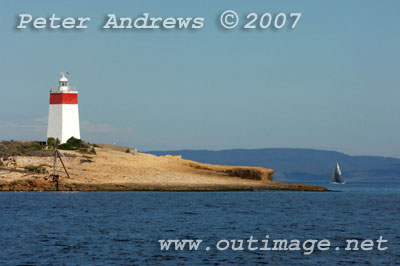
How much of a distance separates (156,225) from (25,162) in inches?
Answer: 1878

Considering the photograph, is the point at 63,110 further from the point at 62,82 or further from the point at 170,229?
the point at 170,229

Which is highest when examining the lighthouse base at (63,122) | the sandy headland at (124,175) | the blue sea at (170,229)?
the lighthouse base at (63,122)

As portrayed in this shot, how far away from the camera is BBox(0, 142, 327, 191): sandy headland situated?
286 feet

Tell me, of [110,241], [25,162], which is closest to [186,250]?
[110,241]

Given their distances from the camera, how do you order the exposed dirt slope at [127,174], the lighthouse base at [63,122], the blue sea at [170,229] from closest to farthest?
the blue sea at [170,229] < the exposed dirt slope at [127,174] < the lighthouse base at [63,122]

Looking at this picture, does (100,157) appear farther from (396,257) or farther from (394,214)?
(396,257)

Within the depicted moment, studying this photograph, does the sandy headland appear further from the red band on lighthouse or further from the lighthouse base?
the red band on lighthouse

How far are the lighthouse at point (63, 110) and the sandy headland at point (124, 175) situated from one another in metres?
3.69

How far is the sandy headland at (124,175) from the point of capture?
286 ft

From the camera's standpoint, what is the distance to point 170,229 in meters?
46.6

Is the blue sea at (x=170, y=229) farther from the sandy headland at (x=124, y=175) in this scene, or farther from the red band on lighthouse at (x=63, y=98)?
the red band on lighthouse at (x=63, y=98)

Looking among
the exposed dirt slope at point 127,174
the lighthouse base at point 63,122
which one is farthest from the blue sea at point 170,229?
the lighthouse base at point 63,122

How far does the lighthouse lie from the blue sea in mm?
20664

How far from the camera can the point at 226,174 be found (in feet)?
338
